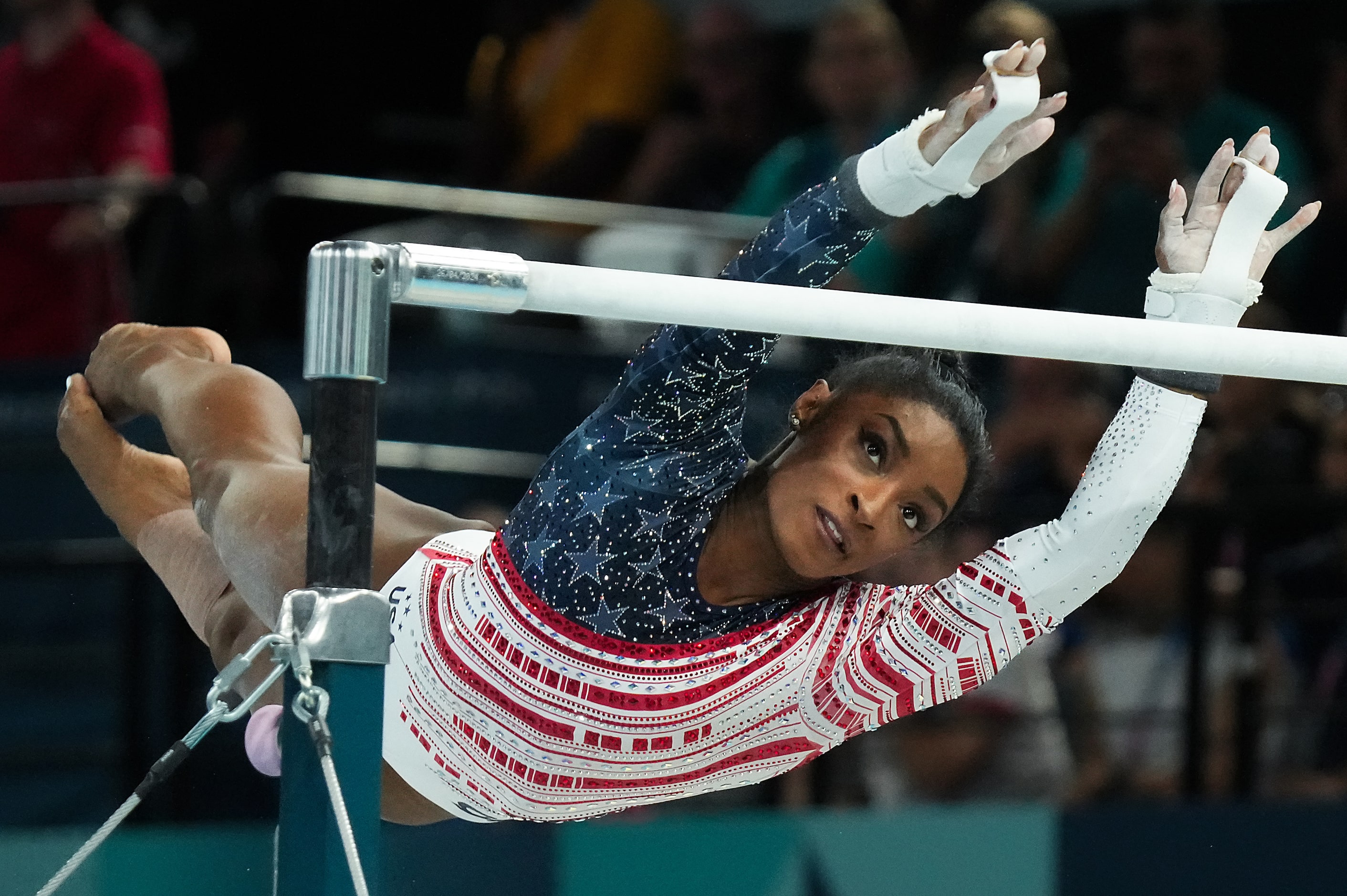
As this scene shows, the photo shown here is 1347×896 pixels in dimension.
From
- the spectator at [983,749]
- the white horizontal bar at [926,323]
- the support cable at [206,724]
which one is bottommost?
the support cable at [206,724]

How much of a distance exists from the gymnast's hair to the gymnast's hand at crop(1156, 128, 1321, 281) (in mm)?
272

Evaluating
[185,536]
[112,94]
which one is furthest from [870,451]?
[112,94]

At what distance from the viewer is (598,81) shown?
462cm

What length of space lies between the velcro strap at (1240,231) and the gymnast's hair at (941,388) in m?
0.30

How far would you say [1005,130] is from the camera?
6.41 feet

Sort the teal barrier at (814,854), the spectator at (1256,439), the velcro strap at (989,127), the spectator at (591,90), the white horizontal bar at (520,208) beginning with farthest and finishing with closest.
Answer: the spectator at (591,90), the white horizontal bar at (520,208), the spectator at (1256,439), the teal barrier at (814,854), the velcro strap at (989,127)

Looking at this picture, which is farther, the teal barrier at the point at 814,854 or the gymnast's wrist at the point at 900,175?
the teal barrier at the point at 814,854

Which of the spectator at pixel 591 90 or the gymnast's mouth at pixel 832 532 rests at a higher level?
the spectator at pixel 591 90

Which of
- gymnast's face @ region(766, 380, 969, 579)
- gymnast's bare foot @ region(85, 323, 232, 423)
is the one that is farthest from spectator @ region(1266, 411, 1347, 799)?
gymnast's bare foot @ region(85, 323, 232, 423)

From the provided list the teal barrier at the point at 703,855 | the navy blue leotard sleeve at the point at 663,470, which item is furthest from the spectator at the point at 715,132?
the navy blue leotard sleeve at the point at 663,470

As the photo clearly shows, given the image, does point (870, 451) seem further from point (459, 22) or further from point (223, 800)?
point (459, 22)

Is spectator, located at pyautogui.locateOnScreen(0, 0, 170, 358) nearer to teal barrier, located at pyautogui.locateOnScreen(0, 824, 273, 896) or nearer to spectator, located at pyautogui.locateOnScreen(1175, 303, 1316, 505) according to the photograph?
teal barrier, located at pyautogui.locateOnScreen(0, 824, 273, 896)

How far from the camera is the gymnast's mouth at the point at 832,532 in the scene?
207cm

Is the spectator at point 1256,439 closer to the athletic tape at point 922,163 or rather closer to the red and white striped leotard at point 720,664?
the red and white striped leotard at point 720,664
